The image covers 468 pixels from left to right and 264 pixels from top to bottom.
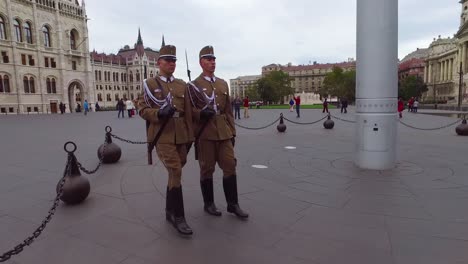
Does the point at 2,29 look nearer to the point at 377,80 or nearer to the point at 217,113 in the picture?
the point at 217,113

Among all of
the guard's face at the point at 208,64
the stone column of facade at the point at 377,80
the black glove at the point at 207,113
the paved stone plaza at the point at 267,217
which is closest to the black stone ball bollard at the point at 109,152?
the paved stone plaza at the point at 267,217

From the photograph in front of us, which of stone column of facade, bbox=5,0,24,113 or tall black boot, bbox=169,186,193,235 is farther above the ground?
stone column of facade, bbox=5,0,24,113

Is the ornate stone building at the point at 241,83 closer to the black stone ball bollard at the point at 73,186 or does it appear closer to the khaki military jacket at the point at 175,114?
the black stone ball bollard at the point at 73,186

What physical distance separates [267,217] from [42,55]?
54.4m

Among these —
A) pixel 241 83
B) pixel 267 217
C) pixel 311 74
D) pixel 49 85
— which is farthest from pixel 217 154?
pixel 241 83

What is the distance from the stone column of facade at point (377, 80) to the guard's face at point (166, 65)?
4305mm

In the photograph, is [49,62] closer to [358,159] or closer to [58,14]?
[58,14]

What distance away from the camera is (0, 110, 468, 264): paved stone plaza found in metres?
2.90

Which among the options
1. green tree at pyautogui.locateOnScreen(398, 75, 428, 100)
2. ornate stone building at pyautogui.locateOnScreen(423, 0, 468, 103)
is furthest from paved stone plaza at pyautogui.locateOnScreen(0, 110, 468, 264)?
green tree at pyautogui.locateOnScreen(398, 75, 428, 100)

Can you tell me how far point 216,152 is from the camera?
3.83 m

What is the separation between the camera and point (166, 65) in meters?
3.46

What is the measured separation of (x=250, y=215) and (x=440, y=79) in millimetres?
106094

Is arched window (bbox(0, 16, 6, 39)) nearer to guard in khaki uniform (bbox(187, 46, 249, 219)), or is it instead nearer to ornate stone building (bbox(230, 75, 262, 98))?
guard in khaki uniform (bbox(187, 46, 249, 219))

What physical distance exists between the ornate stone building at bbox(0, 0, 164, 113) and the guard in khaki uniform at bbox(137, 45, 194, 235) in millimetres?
49199
